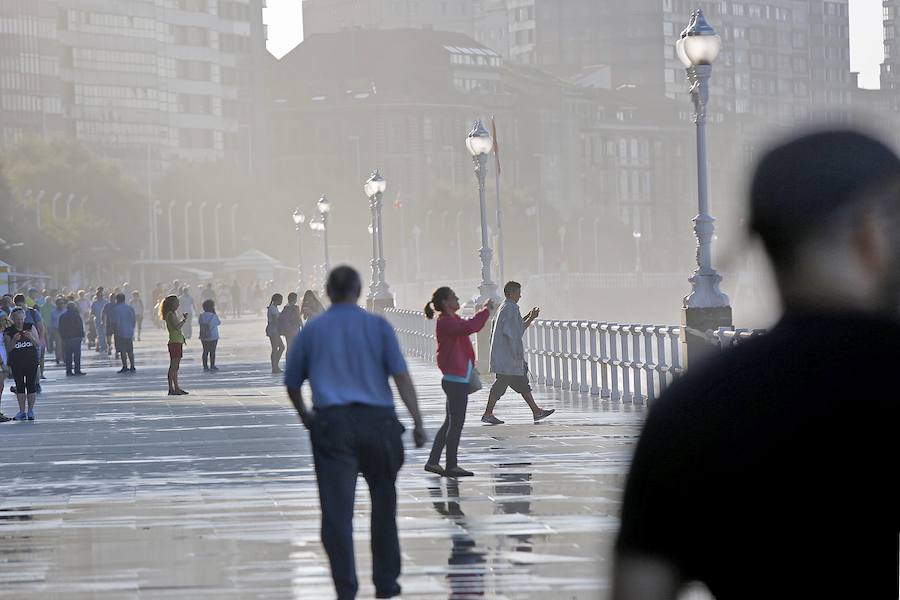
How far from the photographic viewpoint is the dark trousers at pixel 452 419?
16484mm

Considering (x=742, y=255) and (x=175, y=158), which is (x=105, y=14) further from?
(x=742, y=255)

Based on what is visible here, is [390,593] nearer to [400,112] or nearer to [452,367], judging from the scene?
[452,367]

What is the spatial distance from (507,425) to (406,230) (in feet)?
437

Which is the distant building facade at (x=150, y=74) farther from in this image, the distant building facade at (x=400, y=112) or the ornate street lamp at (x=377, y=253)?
the ornate street lamp at (x=377, y=253)

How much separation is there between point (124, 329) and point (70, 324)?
83.6 inches

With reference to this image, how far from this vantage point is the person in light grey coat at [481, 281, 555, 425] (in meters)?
22.7

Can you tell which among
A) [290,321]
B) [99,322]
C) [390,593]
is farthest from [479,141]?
[390,593]

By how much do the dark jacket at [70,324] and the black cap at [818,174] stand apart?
3853 centimetres

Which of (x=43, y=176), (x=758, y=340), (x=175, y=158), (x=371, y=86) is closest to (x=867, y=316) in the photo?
(x=758, y=340)

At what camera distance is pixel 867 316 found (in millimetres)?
3465

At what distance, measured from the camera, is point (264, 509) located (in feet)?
48.6

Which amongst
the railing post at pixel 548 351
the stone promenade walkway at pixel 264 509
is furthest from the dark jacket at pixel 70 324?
the stone promenade walkway at pixel 264 509

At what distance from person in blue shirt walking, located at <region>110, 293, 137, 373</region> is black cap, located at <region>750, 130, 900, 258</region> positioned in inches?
1584

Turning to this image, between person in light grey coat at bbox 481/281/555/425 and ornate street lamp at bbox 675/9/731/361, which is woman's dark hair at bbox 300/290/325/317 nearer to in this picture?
ornate street lamp at bbox 675/9/731/361
